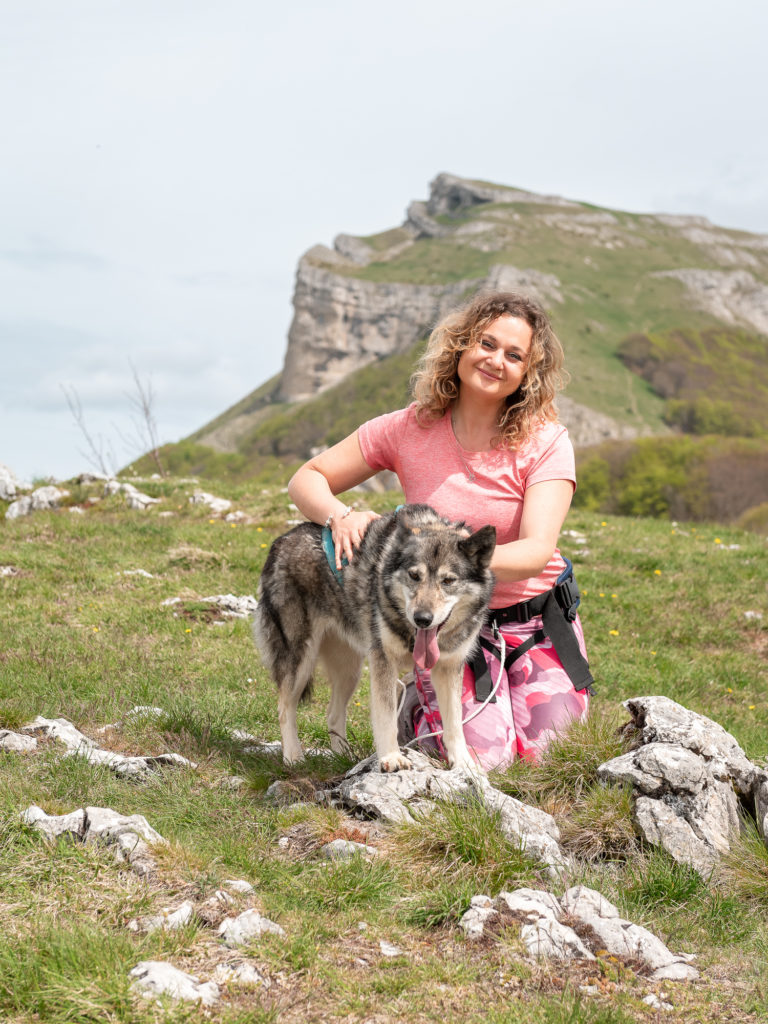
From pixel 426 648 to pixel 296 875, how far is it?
1.33 m

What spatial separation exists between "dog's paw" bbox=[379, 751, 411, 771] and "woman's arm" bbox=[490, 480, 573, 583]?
1236 mm

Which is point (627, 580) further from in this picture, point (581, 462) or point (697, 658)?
point (581, 462)

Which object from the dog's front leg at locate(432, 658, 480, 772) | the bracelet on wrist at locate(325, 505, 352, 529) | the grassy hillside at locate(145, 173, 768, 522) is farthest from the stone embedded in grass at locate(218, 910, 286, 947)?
the grassy hillside at locate(145, 173, 768, 522)

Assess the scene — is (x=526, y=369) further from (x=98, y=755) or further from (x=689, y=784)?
(x=98, y=755)

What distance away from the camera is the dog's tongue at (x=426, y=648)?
461 cm

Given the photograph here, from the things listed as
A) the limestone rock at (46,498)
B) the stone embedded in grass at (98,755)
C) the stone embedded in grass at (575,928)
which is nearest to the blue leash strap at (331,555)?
the stone embedded in grass at (98,755)

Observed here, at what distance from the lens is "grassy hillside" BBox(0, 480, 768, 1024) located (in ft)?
10.3

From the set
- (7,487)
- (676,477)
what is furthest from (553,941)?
(676,477)

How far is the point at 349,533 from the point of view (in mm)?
5316

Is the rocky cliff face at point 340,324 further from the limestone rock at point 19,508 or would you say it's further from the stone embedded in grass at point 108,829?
the stone embedded in grass at point 108,829

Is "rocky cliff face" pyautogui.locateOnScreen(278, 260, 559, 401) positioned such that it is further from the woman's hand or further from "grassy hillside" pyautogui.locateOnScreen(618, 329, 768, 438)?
the woman's hand

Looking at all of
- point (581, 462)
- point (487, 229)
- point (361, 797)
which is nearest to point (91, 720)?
point (361, 797)

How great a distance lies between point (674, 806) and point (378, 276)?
189 meters

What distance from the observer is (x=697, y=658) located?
981 centimetres
